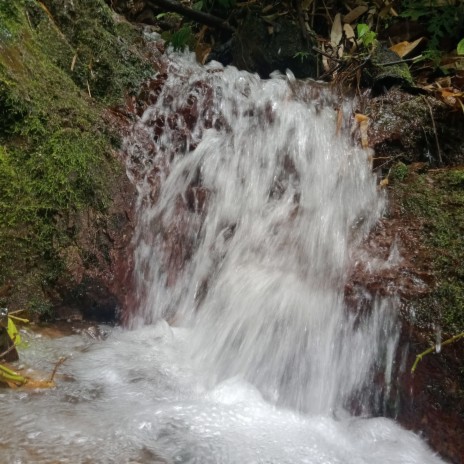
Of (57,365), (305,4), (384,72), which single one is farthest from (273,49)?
(57,365)

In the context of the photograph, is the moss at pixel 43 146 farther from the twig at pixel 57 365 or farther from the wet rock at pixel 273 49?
the wet rock at pixel 273 49

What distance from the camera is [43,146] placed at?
2.72 meters

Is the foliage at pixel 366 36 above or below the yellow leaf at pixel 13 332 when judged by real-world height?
above

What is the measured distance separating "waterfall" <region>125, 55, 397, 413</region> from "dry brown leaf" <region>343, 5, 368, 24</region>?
1138 mm

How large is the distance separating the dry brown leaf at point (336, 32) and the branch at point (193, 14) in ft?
3.28

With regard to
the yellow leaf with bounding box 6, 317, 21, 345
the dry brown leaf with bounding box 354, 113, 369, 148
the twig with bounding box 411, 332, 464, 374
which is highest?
the dry brown leaf with bounding box 354, 113, 369, 148

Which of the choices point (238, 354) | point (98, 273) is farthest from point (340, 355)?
point (98, 273)

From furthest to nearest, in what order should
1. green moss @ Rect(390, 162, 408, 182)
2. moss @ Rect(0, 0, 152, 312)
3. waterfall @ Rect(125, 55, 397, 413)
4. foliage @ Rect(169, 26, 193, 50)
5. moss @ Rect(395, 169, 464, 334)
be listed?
foliage @ Rect(169, 26, 193, 50) < green moss @ Rect(390, 162, 408, 182) < moss @ Rect(0, 0, 152, 312) < waterfall @ Rect(125, 55, 397, 413) < moss @ Rect(395, 169, 464, 334)

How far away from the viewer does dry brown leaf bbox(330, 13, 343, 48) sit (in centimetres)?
462

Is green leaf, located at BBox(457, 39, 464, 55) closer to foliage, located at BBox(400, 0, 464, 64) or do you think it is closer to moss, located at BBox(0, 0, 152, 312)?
foliage, located at BBox(400, 0, 464, 64)

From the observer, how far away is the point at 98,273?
2805mm

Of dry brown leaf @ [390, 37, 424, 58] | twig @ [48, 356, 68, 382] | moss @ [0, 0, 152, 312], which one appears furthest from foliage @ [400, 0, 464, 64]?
twig @ [48, 356, 68, 382]

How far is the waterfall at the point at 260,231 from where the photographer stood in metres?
2.44

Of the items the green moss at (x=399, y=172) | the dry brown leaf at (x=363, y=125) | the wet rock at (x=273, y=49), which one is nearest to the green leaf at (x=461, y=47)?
the dry brown leaf at (x=363, y=125)
